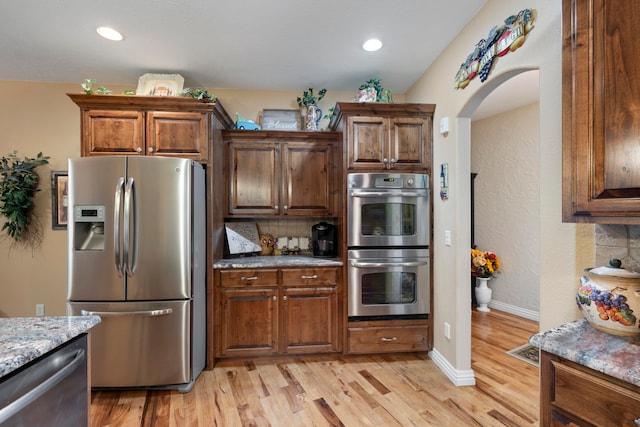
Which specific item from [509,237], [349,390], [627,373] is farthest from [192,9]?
[509,237]

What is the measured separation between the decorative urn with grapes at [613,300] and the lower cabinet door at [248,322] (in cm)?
216

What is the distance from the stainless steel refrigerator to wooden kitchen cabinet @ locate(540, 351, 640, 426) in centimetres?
220

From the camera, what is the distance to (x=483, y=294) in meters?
3.94

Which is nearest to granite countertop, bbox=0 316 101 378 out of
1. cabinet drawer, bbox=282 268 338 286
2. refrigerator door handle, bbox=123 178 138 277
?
refrigerator door handle, bbox=123 178 138 277

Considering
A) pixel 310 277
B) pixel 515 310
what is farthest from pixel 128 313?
pixel 515 310

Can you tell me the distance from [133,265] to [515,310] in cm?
430

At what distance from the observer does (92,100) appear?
98.7 inches

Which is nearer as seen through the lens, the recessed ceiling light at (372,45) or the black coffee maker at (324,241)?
the recessed ceiling light at (372,45)

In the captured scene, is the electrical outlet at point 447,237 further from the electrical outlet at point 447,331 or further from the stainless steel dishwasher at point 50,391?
the stainless steel dishwasher at point 50,391

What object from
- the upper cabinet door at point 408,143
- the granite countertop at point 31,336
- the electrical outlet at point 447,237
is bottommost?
the granite countertop at point 31,336

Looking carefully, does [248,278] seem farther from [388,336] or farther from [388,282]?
[388,336]

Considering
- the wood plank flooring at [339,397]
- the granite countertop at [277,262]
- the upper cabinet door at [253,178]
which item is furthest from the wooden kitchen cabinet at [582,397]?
the upper cabinet door at [253,178]

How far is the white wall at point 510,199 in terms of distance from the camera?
3.65 metres

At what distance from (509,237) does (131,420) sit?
4.36 metres
